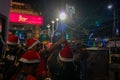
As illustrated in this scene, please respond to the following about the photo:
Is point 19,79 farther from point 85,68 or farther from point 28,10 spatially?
point 28,10

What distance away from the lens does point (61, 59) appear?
149 inches

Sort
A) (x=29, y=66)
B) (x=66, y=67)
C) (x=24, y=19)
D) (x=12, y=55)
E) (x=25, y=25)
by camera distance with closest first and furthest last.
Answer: (x=29, y=66) < (x=66, y=67) < (x=12, y=55) < (x=24, y=19) < (x=25, y=25)

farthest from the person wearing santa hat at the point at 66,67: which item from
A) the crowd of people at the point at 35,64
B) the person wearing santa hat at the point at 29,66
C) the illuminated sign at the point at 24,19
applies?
the illuminated sign at the point at 24,19

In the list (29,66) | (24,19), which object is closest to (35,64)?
(29,66)

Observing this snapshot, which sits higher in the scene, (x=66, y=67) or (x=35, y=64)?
(x=35, y=64)

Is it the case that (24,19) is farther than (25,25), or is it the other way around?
(25,25)

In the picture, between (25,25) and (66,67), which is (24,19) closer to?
(25,25)

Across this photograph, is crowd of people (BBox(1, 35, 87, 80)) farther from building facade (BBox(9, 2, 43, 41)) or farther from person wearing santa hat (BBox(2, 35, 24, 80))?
building facade (BBox(9, 2, 43, 41))

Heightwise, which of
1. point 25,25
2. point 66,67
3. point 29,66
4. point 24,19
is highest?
point 24,19

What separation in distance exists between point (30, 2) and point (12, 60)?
16638 mm

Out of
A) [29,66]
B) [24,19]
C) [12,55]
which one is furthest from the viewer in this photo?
[24,19]

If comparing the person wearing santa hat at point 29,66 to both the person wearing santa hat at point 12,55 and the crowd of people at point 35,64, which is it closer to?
the crowd of people at point 35,64

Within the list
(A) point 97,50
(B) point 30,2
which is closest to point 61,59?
(A) point 97,50

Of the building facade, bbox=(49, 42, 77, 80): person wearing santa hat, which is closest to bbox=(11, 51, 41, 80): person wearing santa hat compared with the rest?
bbox=(49, 42, 77, 80): person wearing santa hat
